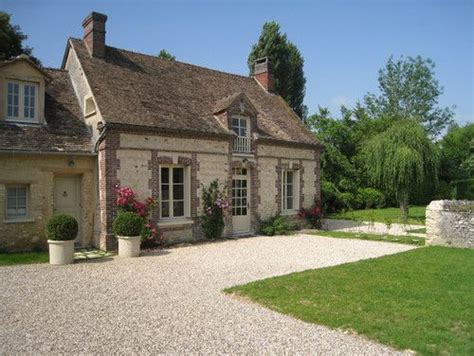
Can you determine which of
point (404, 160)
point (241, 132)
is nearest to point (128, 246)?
point (241, 132)

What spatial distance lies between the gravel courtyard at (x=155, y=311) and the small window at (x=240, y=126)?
5346 millimetres

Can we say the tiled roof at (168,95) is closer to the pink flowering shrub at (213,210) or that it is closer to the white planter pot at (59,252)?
the pink flowering shrub at (213,210)

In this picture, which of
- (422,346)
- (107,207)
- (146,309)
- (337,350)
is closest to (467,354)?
(422,346)

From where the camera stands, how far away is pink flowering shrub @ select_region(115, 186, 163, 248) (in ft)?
36.5

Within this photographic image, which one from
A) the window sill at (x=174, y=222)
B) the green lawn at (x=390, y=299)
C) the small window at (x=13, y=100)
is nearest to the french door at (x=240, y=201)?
the window sill at (x=174, y=222)

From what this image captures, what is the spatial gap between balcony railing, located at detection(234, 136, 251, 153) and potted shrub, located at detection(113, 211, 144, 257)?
16.3 ft

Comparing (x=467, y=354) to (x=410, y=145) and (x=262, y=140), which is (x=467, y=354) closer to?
(x=262, y=140)

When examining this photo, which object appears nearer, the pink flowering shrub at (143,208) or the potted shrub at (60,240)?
the potted shrub at (60,240)

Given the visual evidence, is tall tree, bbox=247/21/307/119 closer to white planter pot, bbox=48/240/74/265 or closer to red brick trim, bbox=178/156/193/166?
red brick trim, bbox=178/156/193/166

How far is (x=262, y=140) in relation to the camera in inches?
586

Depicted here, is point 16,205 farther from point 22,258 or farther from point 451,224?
point 451,224

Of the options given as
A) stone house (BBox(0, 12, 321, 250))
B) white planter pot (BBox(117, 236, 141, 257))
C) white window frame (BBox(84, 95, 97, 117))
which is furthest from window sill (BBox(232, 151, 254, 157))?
white planter pot (BBox(117, 236, 141, 257))

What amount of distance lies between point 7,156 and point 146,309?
22.2ft

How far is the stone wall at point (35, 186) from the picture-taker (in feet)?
34.7
